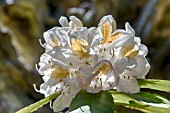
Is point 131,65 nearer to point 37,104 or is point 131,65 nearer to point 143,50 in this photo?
point 143,50

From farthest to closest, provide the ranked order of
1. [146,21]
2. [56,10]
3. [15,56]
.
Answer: [56,10]
[146,21]
[15,56]

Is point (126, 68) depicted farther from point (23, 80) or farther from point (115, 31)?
point (23, 80)

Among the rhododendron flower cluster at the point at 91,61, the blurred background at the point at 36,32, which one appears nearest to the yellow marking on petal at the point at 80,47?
the rhododendron flower cluster at the point at 91,61

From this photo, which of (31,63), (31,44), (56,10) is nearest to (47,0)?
(56,10)

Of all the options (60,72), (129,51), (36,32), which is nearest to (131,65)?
(129,51)

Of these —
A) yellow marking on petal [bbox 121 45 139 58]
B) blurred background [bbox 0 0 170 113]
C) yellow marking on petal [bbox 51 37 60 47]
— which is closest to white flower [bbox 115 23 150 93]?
yellow marking on petal [bbox 121 45 139 58]

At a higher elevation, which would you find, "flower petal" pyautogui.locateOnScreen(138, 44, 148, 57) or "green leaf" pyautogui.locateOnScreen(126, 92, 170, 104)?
"flower petal" pyautogui.locateOnScreen(138, 44, 148, 57)

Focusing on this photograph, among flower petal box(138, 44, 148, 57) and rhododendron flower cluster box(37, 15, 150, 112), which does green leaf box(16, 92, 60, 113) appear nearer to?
rhododendron flower cluster box(37, 15, 150, 112)

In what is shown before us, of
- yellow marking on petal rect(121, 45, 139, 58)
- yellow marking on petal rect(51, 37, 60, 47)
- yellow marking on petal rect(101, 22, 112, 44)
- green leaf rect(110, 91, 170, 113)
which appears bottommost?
green leaf rect(110, 91, 170, 113)
